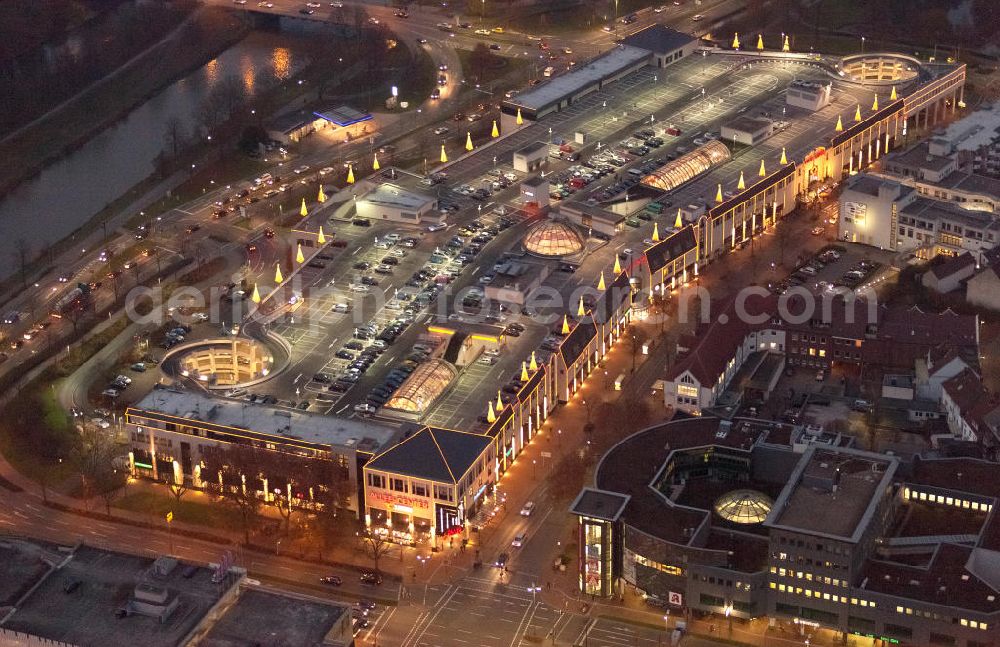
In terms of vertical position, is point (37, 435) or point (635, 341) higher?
→ point (635, 341)

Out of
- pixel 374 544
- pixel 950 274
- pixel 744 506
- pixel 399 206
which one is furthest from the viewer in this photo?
pixel 399 206

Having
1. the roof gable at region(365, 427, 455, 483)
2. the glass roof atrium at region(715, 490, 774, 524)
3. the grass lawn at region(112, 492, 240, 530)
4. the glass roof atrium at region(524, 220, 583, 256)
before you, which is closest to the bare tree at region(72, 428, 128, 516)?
the grass lawn at region(112, 492, 240, 530)

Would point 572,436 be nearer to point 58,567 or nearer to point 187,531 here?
point 187,531

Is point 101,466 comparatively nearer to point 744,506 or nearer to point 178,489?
point 178,489

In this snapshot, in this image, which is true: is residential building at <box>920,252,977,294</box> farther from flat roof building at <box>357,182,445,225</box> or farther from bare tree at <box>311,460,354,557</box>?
bare tree at <box>311,460,354,557</box>

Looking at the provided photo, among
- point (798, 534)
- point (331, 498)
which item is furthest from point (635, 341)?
point (798, 534)

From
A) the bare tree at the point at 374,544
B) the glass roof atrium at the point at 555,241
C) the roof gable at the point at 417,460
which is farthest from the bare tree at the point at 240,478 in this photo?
the glass roof atrium at the point at 555,241
